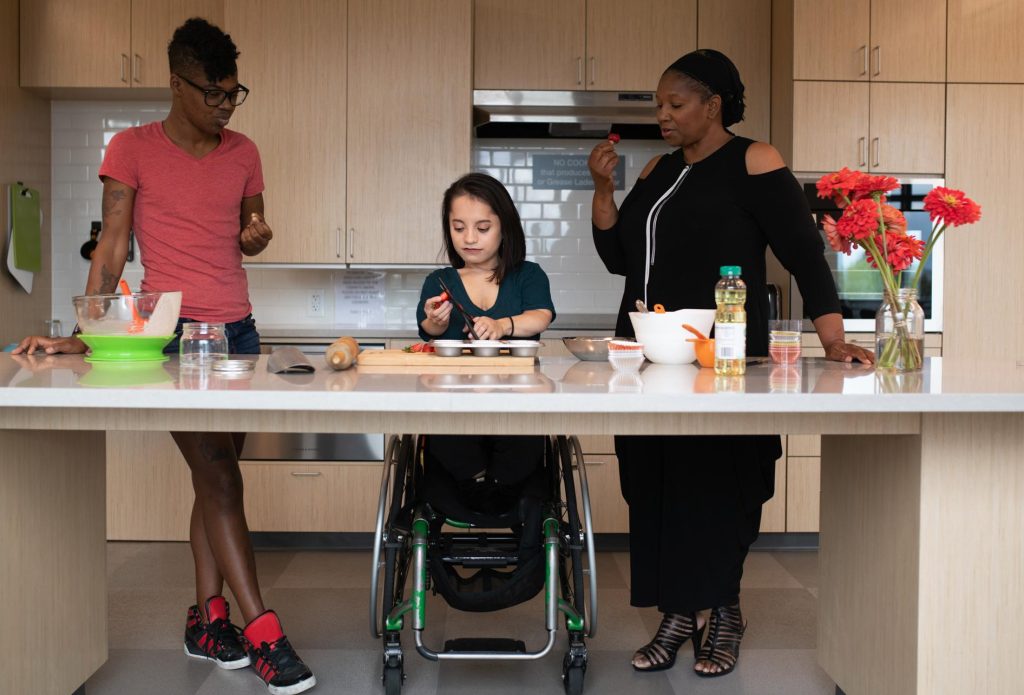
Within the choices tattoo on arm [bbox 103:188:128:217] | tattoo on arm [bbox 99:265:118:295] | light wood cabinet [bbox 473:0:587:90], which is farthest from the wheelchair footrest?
light wood cabinet [bbox 473:0:587:90]

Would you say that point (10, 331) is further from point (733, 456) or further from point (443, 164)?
point (733, 456)

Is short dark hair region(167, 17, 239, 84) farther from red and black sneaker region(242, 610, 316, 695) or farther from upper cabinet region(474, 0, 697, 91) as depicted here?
upper cabinet region(474, 0, 697, 91)

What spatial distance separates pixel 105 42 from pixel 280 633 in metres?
2.76

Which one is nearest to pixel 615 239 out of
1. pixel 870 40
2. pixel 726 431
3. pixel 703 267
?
pixel 703 267

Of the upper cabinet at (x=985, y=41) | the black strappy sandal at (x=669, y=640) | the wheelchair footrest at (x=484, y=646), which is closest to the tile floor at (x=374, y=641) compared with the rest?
the black strappy sandal at (x=669, y=640)

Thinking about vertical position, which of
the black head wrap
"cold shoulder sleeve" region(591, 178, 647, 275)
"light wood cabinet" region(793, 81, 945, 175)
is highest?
"light wood cabinet" region(793, 81, 945, 175)

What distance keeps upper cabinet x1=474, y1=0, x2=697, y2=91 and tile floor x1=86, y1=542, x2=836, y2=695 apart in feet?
6.29

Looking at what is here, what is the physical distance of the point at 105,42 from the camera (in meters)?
4.09

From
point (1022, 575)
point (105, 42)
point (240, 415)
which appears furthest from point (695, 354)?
point (105, 42)

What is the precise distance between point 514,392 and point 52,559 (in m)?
1.20

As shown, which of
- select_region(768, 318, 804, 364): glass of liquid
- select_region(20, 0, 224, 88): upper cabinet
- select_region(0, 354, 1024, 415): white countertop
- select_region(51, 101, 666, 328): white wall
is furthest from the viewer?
select_region(51, 101, 666, 328): white wall

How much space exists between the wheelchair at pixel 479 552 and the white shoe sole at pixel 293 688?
0.20 m

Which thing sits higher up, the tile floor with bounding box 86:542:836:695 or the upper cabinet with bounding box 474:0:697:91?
the upper cabinet with bounding box 474:0:697:91

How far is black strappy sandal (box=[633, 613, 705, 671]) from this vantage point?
2.58 meters
